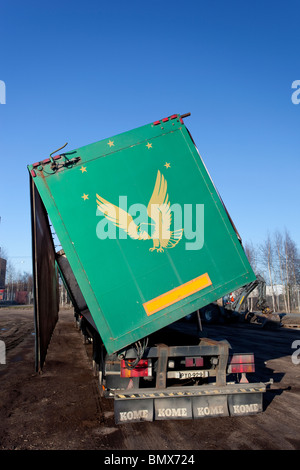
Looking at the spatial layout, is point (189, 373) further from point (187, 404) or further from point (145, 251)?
point (145, 251)

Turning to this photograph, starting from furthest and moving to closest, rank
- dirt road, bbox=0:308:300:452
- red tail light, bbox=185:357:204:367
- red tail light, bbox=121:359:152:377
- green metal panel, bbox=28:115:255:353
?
1. red tail light, bbox=185:357:204:367
2. red tail light, bbox=121:359:152:377
3. green metal panel, bbox=28:115:255:353
4. dirt road, bbox=0:308:300:452

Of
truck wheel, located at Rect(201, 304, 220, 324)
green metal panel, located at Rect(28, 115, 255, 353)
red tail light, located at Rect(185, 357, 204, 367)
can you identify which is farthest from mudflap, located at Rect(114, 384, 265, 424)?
truck wheel, located at Rect(201, 304, 220, 324)

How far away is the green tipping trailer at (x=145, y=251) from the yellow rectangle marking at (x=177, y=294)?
0.01 m

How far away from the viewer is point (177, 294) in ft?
15.6

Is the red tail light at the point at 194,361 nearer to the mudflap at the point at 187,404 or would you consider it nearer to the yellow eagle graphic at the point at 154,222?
the mudflap at the point at 187,404

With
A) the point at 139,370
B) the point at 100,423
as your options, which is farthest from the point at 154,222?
the point at 100,423

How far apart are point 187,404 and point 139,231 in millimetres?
2789

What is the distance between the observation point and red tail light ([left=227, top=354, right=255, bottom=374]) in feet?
17.8

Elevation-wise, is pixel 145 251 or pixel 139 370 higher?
pixel 145 251

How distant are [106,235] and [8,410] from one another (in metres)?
3.77

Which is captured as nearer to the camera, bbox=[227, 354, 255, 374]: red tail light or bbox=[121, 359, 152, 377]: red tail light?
bbox=[121, 359, 152, 377]: red tail light

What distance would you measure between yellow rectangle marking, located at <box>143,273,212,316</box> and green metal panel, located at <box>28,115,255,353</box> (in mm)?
14

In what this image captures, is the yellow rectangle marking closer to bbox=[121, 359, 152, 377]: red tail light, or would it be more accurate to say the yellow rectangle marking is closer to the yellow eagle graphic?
the yellow eagle graphic
